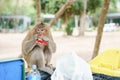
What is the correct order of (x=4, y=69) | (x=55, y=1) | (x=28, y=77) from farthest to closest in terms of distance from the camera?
(x=55, y=1) < (x=28, y=77) < (x=4, y=69)

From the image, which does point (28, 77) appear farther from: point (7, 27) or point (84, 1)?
point (7, 27)

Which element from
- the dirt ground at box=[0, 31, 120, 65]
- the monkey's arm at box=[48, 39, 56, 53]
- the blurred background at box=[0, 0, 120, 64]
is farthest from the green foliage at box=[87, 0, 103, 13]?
the monkey's arm at box=[48, 39, 56, 53]

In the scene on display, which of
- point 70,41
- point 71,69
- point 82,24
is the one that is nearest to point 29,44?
point 71,69

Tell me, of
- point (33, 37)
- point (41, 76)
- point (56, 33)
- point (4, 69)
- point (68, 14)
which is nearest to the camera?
point (4, 69)

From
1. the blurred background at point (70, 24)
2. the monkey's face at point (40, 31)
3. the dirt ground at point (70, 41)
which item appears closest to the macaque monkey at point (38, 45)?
the monkey's face at point (40, 31)

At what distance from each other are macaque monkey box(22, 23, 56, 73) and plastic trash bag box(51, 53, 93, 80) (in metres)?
1.18

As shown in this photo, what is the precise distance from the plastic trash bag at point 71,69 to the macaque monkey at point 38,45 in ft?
3.87

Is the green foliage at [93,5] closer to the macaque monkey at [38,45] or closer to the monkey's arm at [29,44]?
the macaque monkey at [38,45]

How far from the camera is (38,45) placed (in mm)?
3049

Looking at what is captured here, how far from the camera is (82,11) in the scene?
1211 centimetres

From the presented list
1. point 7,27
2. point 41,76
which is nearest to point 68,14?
point 7,27

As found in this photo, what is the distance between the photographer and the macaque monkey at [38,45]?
2.94m

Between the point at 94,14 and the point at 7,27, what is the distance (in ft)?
13.1

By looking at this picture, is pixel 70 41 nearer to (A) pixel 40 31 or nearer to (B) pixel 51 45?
(B) pixel 51 45
